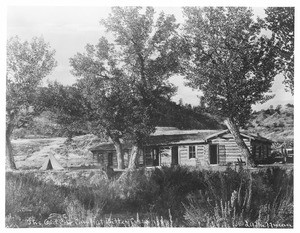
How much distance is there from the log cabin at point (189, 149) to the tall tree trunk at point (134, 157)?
81 millimetres

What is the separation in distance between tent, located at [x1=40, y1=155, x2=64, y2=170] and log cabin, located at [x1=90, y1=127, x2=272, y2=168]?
0.74 m

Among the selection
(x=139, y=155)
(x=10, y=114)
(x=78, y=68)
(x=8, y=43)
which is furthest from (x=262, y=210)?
(x=8, y=43)

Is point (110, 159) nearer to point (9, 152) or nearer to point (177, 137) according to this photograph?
point (177, 137)

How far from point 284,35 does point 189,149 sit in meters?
3.01

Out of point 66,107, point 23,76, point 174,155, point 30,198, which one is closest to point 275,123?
point 174,155

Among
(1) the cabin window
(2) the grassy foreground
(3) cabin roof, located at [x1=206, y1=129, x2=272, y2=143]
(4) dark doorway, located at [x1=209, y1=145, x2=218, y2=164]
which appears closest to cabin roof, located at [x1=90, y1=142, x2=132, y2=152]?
(2) the grassy foreground

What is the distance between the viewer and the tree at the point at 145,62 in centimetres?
756

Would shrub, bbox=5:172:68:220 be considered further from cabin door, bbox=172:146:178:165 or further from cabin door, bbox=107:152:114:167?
cabin door, bbox=172:146:178:165

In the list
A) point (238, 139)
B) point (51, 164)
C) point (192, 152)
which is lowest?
point (51, 164)

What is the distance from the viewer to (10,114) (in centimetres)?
733

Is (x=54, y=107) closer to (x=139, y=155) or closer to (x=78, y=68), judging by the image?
(x=78, y=68)

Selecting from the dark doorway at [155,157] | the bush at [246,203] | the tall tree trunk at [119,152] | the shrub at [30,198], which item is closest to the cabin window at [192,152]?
the dark doorway at [155,157]

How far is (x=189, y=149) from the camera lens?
8086 millimetres

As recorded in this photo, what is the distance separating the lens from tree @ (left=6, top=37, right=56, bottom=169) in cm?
730
